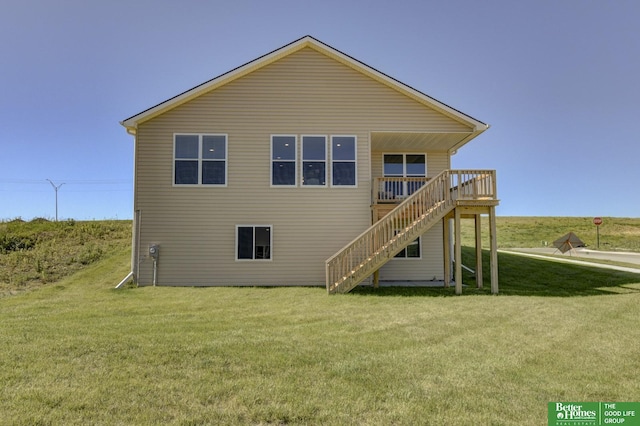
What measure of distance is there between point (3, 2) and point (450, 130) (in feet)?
51.3

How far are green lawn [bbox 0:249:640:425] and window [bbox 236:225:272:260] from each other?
3.00 metres

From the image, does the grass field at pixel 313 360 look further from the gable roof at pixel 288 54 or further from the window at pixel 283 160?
the gable roof at pixel 288 54

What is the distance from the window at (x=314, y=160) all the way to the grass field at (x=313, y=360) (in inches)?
181

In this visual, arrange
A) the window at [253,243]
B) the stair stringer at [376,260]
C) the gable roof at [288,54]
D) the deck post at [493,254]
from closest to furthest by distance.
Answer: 1. the stair stringer at [376,260]
2. the deck post at [493,254]
3. the gable roof at [288,54]
4. the window at [253,243]

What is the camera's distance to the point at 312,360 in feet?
15.6

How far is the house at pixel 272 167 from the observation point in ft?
39.4

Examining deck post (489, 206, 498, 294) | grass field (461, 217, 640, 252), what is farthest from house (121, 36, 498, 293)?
grass field (461, 217, 640, 252)

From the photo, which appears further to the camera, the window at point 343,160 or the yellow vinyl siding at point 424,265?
the yellow vinyl siding at point 424,265

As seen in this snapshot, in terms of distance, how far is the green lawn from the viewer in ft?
11.2

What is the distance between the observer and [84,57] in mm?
14289

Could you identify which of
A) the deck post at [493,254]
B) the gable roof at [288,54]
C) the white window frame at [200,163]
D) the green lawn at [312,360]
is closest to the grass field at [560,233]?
the gable roof at [288,54]

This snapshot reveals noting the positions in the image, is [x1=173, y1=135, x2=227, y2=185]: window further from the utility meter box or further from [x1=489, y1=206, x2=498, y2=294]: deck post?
[x1=489, y1=206, x2=498, y2=294]: deck post

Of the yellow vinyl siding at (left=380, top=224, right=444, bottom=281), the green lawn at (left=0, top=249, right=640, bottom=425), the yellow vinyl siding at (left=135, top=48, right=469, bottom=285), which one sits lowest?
the green lawn at (left=0, top=249, right=640, bottom=425)

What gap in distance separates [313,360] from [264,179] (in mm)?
8292
